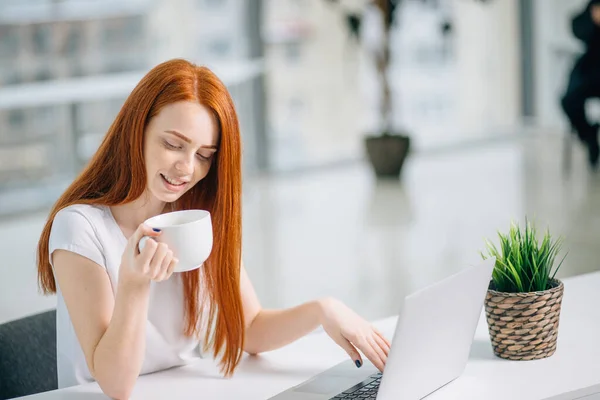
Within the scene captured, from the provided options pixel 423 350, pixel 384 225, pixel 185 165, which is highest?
pixel 185 165

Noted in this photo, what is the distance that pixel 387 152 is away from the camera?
6570mm

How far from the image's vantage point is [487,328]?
164cm

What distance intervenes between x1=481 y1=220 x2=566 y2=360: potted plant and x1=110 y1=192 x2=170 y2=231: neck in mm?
579

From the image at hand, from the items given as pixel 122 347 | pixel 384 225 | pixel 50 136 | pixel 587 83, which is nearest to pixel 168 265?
pixel 122 347

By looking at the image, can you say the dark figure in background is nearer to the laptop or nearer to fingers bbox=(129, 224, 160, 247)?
the laptop

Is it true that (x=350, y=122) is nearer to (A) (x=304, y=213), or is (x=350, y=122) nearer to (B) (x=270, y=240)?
(A) (x=304, y=213)

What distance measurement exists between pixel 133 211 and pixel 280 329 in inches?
12.9

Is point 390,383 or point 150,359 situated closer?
point 390,383

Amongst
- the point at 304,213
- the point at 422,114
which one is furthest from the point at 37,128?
the point at 422,114

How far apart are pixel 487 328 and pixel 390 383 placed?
17.8 inches

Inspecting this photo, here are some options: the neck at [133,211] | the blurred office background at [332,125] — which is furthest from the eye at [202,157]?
the blurred office background at [332,125]

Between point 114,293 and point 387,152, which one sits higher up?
point 114,293

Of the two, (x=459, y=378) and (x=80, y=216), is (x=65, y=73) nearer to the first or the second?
(x=80, y=216)

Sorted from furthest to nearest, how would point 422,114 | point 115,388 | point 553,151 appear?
point 422,114 → point 553,151 → point 115,388
